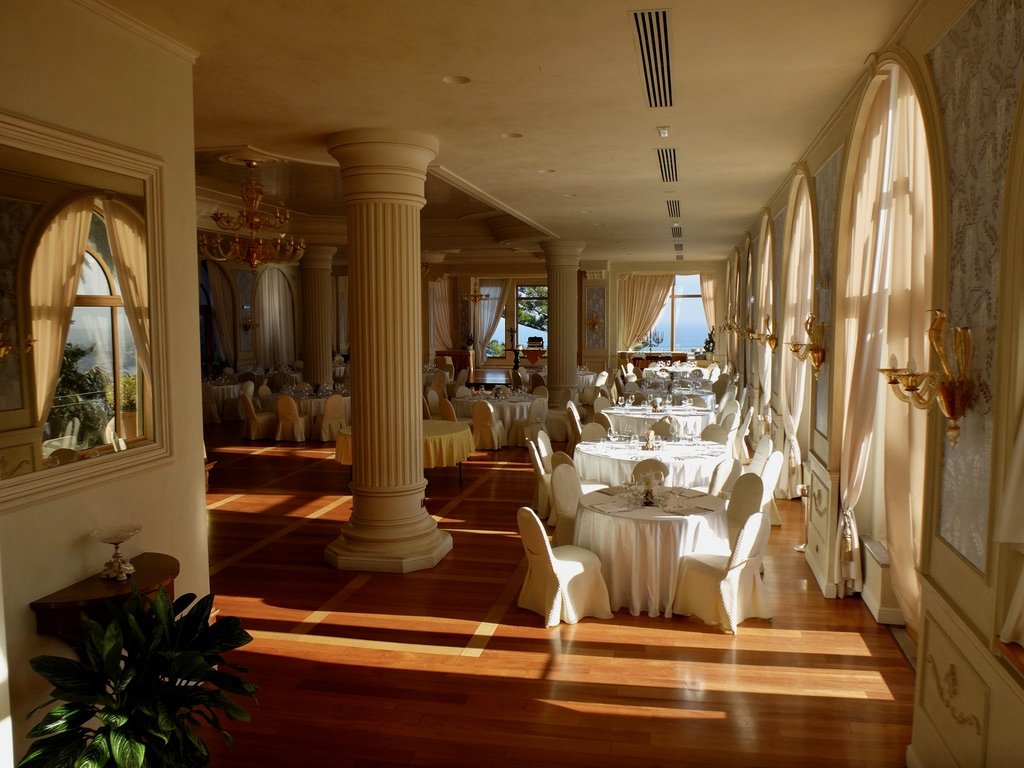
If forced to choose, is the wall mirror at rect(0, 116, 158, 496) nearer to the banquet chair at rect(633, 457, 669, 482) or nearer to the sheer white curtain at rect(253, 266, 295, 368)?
the banquet chair at rect(633, 457, 669, 482)

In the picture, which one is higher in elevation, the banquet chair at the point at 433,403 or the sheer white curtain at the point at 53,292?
the sheer white curtain at the point at 53,292

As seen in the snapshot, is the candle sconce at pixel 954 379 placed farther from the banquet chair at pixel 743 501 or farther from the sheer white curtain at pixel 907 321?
the banquet chair at pixel 743 501

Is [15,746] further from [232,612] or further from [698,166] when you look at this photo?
[698,166]

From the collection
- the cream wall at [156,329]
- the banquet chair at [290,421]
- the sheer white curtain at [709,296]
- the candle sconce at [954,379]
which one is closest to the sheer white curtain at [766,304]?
the candle sconce at [954,379]

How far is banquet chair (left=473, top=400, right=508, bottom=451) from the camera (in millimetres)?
12519

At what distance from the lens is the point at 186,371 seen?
4398 mm

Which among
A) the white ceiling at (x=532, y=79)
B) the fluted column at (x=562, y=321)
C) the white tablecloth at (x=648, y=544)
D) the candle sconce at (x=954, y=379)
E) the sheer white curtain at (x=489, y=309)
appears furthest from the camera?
the sheer white curtain at (x=489, y=309)

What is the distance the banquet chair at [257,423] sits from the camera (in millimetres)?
13508

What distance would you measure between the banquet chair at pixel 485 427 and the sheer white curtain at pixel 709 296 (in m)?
12.7

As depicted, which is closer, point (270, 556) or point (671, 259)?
point (270, 556)

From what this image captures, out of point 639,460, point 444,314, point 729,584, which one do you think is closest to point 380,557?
point 639,460

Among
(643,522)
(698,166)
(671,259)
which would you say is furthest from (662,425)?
(671,259)

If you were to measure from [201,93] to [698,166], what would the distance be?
4.63 meters

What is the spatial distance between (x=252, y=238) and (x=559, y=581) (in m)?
4.83
